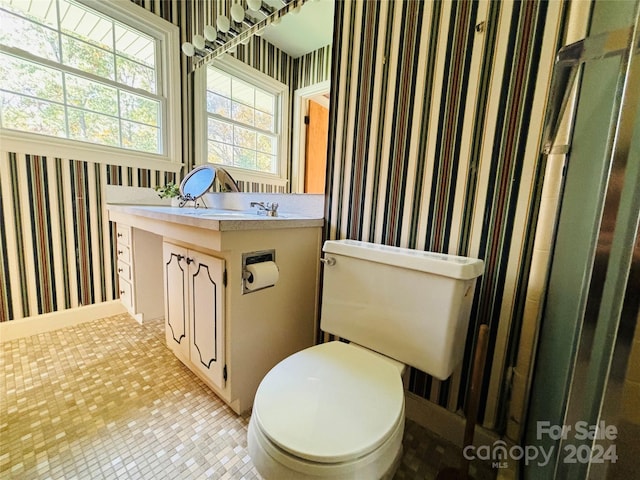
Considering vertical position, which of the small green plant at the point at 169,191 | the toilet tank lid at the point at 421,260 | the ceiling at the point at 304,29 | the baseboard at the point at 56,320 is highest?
the ceiling at the point at 304,29

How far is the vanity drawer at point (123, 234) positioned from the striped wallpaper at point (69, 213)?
18 cm

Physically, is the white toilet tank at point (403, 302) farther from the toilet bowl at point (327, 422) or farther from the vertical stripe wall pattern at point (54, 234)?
the vertical stripe wall pattern at point (54, 234)

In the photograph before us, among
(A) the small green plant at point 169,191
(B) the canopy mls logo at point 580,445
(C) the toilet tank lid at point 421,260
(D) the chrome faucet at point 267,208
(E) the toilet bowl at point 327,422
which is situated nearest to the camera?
(B) the canopy mls logo at point 580,445

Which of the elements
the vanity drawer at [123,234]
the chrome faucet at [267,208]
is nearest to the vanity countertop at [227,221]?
the chrome faucet at [267,208]

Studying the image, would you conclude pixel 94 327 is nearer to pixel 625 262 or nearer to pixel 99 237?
pixel 99 237

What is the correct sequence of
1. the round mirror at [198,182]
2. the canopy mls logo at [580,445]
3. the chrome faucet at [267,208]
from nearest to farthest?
the canopy mls logo at [580,445] → the chrome faucet at [267,208] → the round mirror at [198,182]

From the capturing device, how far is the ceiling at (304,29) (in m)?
1.29

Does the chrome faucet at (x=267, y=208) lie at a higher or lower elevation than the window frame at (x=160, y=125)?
lower

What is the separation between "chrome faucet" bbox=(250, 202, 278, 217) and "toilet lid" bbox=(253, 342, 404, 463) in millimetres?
747

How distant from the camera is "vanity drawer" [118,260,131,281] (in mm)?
1747

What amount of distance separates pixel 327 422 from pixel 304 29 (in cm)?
172

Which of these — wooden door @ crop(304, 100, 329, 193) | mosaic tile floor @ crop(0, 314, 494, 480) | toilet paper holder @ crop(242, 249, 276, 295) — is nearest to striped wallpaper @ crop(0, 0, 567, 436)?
wooden door @ crop(304, 100, 329, 193)

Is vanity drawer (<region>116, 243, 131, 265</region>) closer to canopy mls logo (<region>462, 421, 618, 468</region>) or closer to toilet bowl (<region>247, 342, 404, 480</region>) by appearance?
toilet bowl (<region>247, 342, 404, 480</region>)

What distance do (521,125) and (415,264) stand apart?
0.56m
